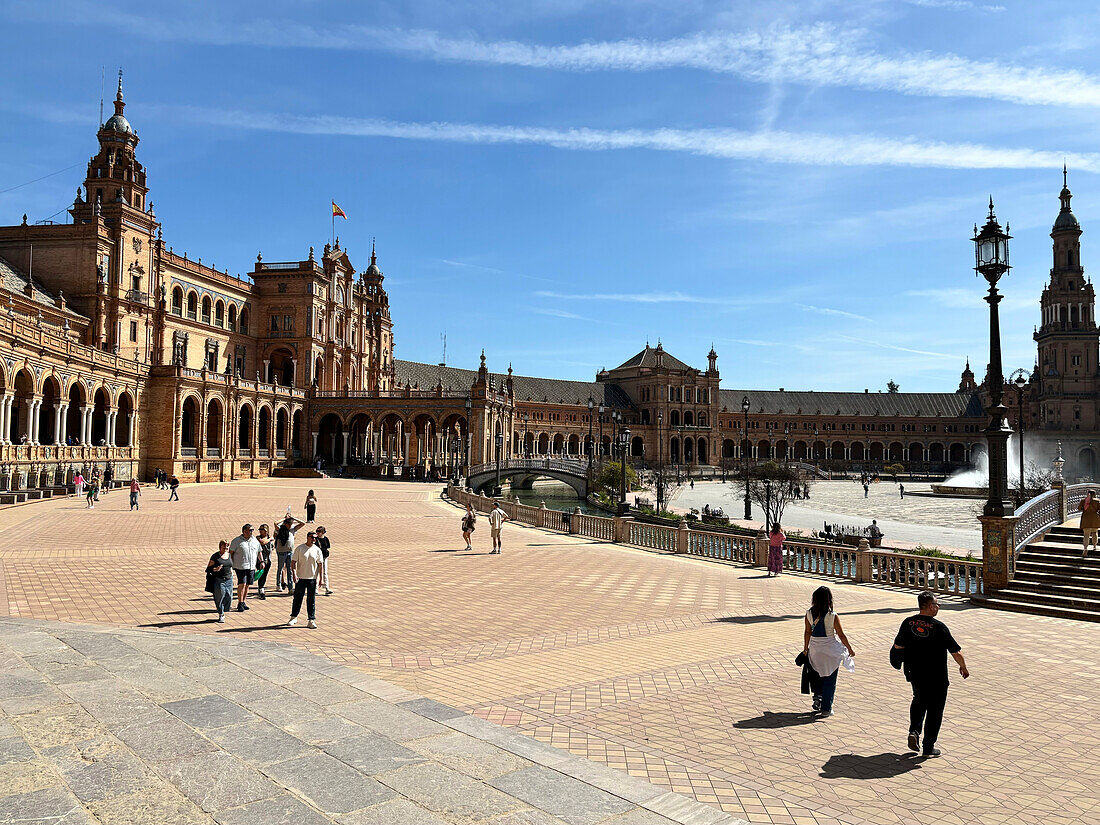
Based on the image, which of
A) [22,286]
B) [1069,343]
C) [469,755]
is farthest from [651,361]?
[469,755]

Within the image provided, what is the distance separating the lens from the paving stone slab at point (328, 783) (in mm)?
5676

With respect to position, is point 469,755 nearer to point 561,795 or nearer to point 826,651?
point 561,795

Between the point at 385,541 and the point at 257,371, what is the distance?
191 feet

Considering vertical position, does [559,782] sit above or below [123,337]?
below

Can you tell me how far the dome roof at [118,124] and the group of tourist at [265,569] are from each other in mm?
57844

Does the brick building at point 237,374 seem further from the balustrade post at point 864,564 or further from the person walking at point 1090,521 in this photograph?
the person walking at point 1090,521

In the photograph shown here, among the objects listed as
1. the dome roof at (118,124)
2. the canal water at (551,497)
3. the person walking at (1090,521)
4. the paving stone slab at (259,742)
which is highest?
the dome roof at (118,124)

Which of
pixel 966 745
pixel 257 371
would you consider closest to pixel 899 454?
pixel 257 371

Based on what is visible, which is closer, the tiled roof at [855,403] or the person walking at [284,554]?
the person walking at [284,554]

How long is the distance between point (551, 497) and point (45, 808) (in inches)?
2823

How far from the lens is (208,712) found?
7.60 m

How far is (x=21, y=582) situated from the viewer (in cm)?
1477

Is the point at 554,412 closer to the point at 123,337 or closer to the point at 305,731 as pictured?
the point at 123,337

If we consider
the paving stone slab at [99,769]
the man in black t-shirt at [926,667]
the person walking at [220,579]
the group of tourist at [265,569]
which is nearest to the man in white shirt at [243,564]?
the group of tourist at [265,569]
